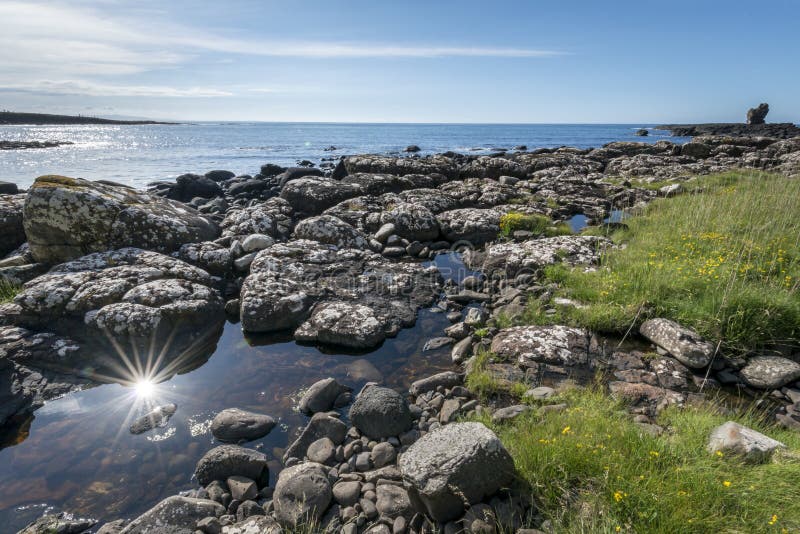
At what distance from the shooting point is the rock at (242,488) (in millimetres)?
4395

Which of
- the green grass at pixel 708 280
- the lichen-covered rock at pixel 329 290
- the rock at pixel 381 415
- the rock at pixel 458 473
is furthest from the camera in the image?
the lichen-covered rock at pixel 329 290

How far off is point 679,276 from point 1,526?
10.8 meters

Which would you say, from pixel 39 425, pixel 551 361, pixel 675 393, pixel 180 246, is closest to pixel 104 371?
pixel 39 425

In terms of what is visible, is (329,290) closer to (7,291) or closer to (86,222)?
(86,222)

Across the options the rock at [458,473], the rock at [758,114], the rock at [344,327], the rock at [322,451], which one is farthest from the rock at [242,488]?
the rock at [758,114]

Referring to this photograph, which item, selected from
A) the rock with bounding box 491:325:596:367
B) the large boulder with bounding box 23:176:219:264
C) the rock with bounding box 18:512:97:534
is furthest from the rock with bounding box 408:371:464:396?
the large boulder with bounding box 23:176:219:264

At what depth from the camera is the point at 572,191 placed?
64.1ft

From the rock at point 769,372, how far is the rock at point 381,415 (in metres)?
5.27

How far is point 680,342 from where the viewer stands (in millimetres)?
6117

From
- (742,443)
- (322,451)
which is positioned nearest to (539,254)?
(742,443)

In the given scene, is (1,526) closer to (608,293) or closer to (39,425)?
(39,425)

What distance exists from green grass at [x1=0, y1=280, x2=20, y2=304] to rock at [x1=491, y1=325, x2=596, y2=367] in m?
10.9

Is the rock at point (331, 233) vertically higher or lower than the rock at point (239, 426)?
higher

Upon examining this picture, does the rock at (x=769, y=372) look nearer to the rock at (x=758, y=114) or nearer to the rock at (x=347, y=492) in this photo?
→ the rock at (x=347, y=492)
